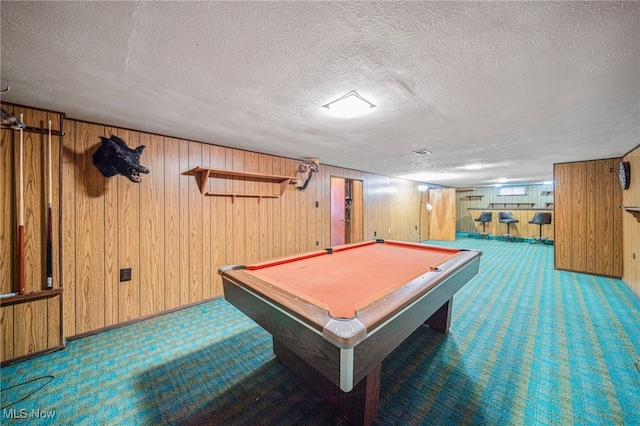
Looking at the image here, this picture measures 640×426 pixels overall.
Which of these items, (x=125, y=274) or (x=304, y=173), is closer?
(x=125, y=274)

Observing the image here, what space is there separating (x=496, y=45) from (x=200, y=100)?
192cm

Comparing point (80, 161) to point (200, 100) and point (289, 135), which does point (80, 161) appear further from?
point (289, 135)

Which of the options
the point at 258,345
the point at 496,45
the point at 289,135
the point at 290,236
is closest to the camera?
the point at 496,45

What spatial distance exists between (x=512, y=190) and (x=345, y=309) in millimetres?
10386

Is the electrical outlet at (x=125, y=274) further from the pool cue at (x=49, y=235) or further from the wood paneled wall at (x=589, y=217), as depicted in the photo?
the wood paneled wall at (x=589, y=217)

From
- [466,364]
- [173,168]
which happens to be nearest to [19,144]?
[173,168]

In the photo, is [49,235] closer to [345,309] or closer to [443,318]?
[345,309]

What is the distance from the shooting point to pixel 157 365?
6.34 feet

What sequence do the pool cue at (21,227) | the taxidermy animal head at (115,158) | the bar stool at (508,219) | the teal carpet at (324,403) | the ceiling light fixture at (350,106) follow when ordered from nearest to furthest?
1. the teal carpet at (324,403)
2. the ceiling light fixture at (350,106)
3. the pool cue at (21,227)
4. the taxidermy animal head at (115,158)
5. the bar stool at (508,219)

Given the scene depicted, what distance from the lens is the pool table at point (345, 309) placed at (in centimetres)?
100

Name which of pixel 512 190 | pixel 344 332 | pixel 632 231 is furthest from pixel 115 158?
pixel 512 190

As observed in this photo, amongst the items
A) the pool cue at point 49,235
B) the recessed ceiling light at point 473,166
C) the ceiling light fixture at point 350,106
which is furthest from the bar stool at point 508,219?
the pool cue at point 49,235

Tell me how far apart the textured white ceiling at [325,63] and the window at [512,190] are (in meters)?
7.28

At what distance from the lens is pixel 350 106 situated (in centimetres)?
194
